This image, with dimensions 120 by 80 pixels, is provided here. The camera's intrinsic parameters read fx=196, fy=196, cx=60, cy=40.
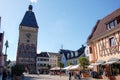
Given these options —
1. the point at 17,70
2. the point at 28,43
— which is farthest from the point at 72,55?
the point at 17,70

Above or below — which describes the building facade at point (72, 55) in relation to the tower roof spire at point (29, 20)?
below

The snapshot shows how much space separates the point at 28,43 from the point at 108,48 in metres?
62.5

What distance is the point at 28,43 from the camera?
8738 centimetres

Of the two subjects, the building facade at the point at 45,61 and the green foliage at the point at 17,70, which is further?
the building facade at the point at 45,61

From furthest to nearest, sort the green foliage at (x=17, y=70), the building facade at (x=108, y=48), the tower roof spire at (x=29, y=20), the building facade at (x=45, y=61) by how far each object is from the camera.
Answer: the building facade at (x=45, y=61) < the tower roof spire at (x=29, y=20) < the building facade at (x=108, y=48) < the green foliage at (x=17, y=70)

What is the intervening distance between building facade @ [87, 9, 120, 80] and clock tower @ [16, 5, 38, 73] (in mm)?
54388

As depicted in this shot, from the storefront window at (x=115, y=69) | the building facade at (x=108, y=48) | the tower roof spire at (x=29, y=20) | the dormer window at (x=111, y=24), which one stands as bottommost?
the storefront window at (x=115, y=69)

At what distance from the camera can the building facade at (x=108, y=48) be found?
2635 centimetres

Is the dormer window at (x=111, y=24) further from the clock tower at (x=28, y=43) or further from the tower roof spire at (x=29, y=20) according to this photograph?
the tower roof spire at (x=29, y=20)

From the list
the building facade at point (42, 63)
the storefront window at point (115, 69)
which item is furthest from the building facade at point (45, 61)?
the storefront window at point (115, 69)

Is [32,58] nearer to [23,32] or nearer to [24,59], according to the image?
[24,59]

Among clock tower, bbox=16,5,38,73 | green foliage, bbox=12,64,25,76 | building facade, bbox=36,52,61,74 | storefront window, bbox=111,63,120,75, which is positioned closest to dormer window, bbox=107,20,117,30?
storefront window, bbox=111,63,120,75

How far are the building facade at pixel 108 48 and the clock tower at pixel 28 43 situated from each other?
→ 5439 centimetres

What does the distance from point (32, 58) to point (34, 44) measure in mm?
6488
